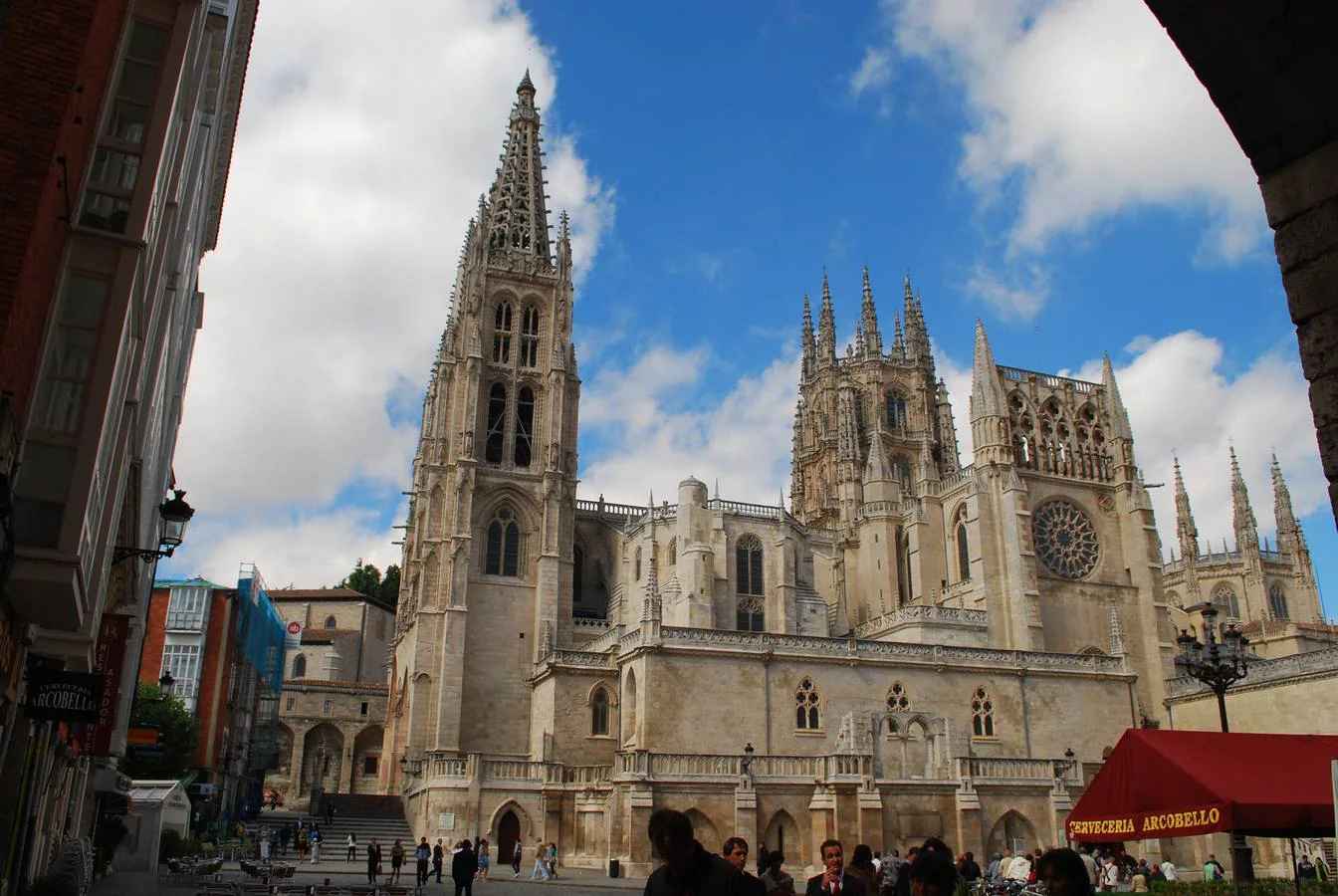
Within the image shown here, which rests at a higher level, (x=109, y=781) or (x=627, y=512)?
(x=627, y=512)

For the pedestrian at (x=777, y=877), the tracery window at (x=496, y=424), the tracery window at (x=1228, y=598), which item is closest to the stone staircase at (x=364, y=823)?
the tracery window at (x=496, y=424)

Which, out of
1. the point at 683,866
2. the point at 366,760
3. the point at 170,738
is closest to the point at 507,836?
the point at 170,738

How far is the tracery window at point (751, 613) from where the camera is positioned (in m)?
45.8

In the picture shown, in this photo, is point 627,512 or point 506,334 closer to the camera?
point 506,334

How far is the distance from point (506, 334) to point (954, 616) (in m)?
22.9

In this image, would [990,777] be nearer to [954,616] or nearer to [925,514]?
[954,616]

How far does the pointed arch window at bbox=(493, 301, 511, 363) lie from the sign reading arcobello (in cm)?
4024

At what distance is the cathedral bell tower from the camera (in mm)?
40719

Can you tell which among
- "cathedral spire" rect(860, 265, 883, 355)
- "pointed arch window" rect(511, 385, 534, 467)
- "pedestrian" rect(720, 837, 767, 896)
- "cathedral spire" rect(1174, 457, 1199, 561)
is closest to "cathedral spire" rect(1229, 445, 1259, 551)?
"cathedral spire" rect(1174, 457, 1199, 561)

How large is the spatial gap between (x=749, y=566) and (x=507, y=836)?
16938 mm

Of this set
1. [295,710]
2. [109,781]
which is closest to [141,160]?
[109,781]

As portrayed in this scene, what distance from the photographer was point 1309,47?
3.91 metres

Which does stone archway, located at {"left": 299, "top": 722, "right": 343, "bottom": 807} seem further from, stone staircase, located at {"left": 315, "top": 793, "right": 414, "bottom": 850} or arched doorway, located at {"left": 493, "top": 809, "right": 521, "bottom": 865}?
arched doorway, located at {"left": 493, "top": 809, "right": 521, "bottom": 865}

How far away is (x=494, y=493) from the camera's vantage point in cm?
4462
